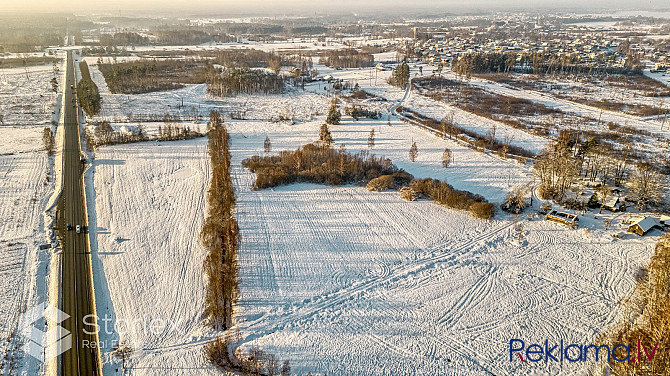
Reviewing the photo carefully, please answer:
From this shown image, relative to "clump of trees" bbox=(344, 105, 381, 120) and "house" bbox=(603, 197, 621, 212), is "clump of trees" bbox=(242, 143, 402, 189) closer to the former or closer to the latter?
"clump of trees" bbox=(344, 105, 381, 120)

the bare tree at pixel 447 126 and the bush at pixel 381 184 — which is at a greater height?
the bare tree at pixel 447 126

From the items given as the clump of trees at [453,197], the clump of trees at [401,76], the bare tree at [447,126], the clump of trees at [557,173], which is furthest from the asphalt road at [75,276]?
the clump of trees at [401,76]

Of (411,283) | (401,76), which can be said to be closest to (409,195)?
(411,283)

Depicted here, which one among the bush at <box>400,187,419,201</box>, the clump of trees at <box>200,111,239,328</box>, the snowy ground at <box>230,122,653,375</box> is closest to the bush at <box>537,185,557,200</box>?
the snowy ground at <box>230,122,653,375</box>

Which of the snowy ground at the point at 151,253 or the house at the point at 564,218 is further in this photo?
the house at the point at 564,218

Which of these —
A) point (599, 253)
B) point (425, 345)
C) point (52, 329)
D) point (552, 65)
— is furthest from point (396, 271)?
point (552, 65)

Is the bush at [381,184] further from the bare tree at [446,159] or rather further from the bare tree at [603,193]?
the bare tree at [603,193]
